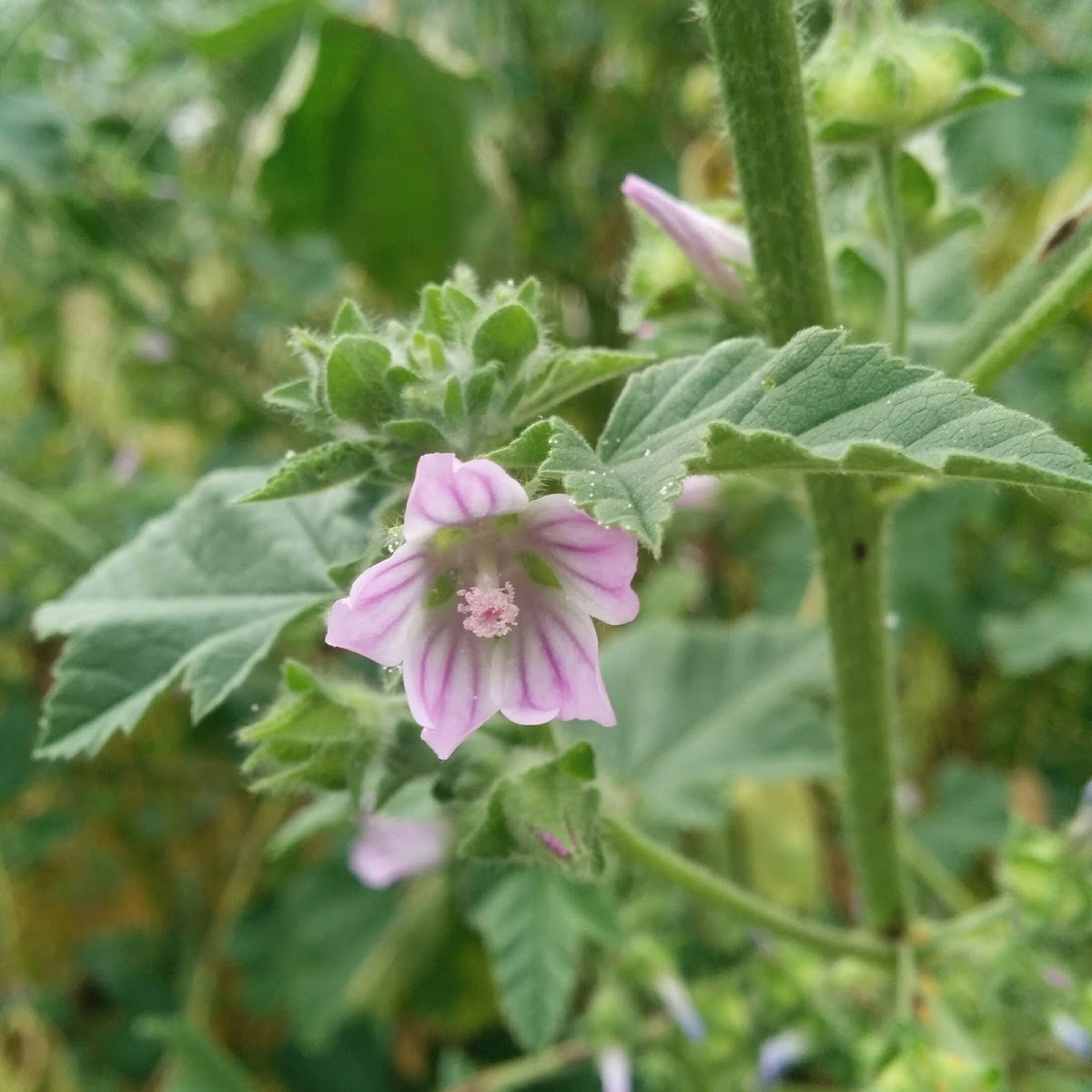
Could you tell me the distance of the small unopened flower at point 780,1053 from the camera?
1325 millimetres

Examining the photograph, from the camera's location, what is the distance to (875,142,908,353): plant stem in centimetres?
82

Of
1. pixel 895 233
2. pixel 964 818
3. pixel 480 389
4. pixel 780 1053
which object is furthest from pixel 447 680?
pixel 964 818

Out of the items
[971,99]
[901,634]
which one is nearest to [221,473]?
[971,99]

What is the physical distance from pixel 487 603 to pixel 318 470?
0.14 meters

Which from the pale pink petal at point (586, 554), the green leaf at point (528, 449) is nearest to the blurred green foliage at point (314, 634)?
the pale pink petal at point (586, 554)

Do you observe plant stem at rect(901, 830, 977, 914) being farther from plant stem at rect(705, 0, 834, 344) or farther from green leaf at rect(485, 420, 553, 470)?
green leaf at rect(485, 420, 553, 470)

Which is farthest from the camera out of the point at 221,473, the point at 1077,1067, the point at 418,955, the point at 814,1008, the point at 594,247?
the point at 594,247

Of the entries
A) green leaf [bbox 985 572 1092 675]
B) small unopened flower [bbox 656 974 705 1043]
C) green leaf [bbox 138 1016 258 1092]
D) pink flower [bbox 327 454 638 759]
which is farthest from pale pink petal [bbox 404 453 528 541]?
green leaf [bbox 138 1016 258 1092]

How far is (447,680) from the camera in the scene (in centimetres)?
71

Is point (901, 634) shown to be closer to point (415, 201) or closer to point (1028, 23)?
point (1028, 23)

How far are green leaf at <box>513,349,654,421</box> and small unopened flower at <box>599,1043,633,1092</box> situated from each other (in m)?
0.95

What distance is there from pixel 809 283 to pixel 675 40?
1779 mm

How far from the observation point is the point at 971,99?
0.82 meters

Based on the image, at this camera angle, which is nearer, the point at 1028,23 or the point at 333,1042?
the point at 1028,23
